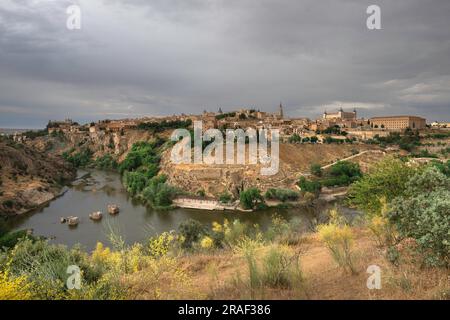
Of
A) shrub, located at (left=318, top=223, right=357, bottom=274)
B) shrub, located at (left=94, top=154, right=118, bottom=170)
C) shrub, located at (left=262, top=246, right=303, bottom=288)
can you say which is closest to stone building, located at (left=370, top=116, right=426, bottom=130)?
shrub, located at (left=94, top=154, right=118, bottom=170)

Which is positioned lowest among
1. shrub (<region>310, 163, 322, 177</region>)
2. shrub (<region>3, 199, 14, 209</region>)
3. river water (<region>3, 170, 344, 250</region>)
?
river water (<region>3, 170, 344, 250</region>)

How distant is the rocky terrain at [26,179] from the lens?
30.5 metres

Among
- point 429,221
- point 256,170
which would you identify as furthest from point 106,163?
point 429,221

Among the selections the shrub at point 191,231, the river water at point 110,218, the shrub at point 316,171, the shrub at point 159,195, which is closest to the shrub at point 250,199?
the river water at point 110,218

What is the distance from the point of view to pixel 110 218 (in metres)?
27.7

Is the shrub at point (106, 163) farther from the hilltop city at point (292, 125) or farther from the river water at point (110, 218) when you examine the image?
the river water at point (110, 218)

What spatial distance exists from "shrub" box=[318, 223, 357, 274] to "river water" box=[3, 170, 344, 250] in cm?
1262

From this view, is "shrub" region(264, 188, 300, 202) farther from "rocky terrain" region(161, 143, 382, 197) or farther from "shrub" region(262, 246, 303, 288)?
"shrub" region(262, 246, 303, 288)

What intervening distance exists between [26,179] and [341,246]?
1543 inches

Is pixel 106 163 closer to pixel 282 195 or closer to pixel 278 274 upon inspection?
pixel 282 195

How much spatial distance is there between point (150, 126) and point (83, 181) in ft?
72.0

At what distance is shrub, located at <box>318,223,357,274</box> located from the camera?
5941 millimetres

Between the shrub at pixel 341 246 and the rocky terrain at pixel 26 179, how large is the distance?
30356 mm

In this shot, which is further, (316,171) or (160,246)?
(316,171)
